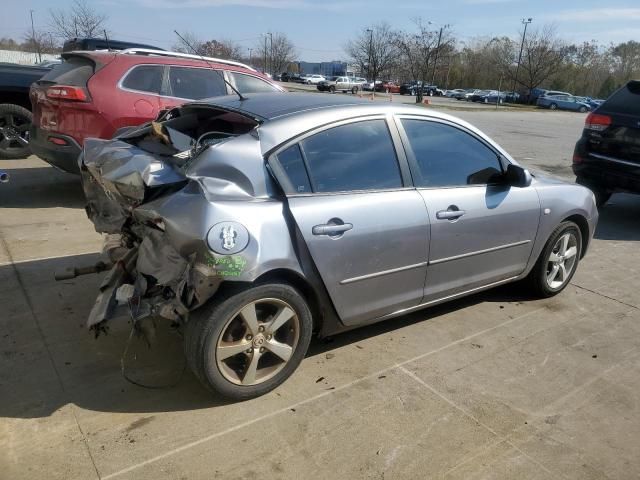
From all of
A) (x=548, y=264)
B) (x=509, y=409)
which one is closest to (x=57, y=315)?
(x=509, y=409)

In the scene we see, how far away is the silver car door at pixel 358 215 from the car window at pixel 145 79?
3.97m

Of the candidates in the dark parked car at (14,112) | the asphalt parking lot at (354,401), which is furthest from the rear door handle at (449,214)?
the dark parked car at (14,112)

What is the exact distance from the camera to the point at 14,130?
8.55 metres

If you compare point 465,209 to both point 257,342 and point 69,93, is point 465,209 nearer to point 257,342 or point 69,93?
point 257,342

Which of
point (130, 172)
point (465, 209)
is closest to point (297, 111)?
point (130, 172)

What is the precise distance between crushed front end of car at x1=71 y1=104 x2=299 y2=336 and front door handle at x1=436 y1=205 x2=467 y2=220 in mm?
1143

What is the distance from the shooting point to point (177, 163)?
3.14 meters

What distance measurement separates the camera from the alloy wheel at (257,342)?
9.52 feet

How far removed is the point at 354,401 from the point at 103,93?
15.6ft

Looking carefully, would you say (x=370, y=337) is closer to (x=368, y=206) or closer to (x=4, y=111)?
(x=368, y=206)

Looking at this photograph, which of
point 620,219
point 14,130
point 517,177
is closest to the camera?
point 517,177

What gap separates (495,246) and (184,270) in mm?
2306

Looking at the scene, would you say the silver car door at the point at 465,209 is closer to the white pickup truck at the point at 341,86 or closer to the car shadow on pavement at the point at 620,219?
the car shadow on pavement at the point at 620,219

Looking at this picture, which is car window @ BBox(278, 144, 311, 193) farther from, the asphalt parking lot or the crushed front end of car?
the asphalt parking lot
